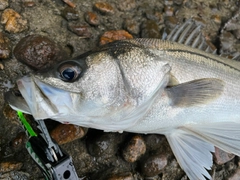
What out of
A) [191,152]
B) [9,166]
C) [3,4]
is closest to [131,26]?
[3,4]

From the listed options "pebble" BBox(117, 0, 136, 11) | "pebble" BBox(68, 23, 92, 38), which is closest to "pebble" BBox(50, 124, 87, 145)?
"pebble" BBox(68, 23, 92, 38)

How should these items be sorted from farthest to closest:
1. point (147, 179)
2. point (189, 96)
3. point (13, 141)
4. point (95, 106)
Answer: point (147, 179), point (13, 141), point (189, 96), point (95, 106)

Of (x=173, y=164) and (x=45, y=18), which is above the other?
(x=45, y=18)

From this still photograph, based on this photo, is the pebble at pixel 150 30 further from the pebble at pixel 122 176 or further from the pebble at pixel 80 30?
the pebble at pixel 122 176

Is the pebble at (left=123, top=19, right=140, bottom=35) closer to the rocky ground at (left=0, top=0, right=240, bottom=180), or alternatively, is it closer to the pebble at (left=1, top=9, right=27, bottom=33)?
the rocky ground at (left=0, top=0, right=240, bottom=180)

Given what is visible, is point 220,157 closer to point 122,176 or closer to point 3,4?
point 122,176

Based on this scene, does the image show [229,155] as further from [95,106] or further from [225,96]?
[95,106]

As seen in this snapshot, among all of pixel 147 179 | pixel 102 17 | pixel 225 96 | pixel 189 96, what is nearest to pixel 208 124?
pixel 225 96
